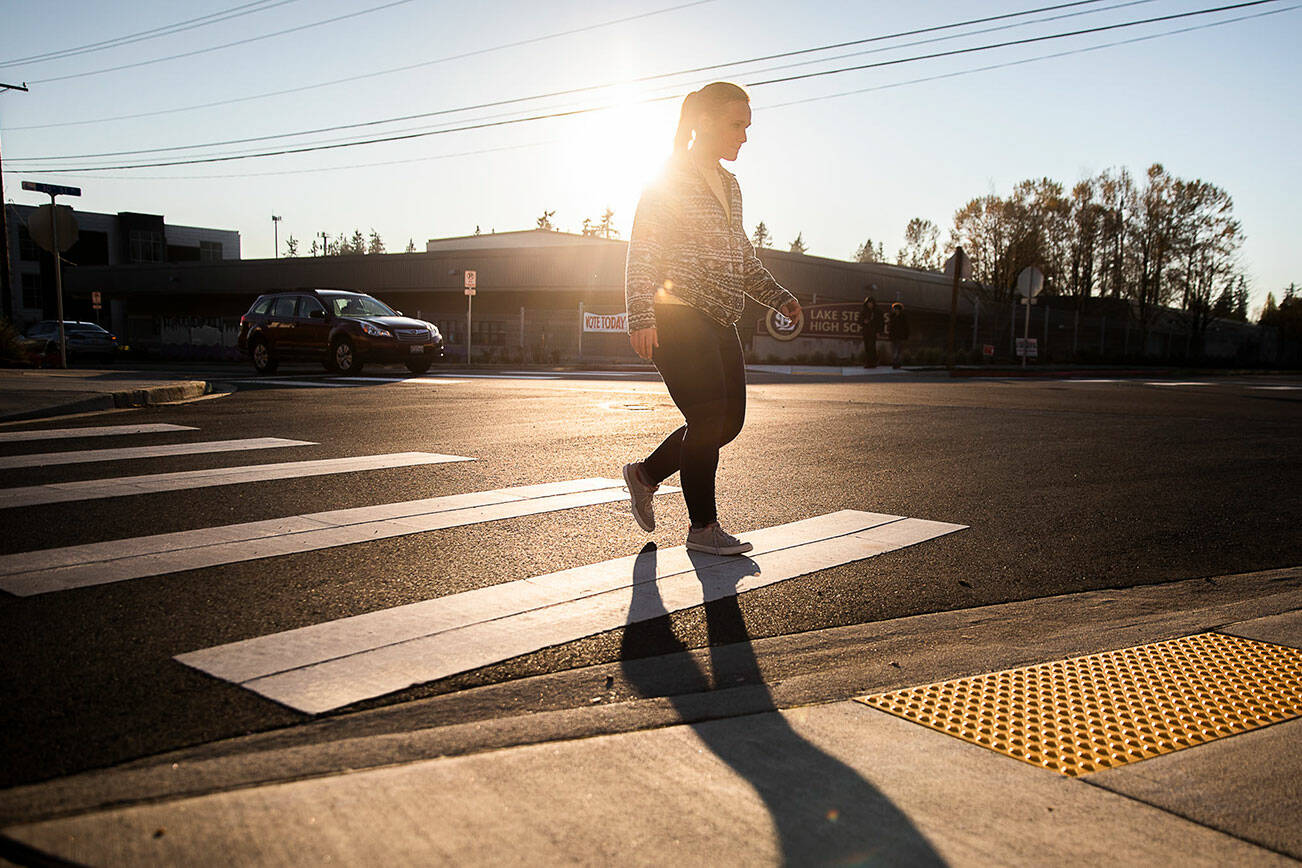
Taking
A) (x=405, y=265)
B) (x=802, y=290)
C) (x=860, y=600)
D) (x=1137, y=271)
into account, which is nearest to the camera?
(x=860, y=600)

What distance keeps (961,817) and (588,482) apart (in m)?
3.96

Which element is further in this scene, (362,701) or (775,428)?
(775,428)

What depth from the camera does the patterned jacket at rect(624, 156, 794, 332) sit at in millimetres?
4023

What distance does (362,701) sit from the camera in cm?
241

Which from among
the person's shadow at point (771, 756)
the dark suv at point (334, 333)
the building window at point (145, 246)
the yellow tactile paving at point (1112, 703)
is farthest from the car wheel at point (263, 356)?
the building window at point (145, 246)

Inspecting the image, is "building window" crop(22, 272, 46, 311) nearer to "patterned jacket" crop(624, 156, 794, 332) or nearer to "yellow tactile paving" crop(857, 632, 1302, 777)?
"patterned jacket" crop(624, 156, 794, 332)

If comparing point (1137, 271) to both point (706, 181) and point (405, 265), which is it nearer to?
point (405, 265)

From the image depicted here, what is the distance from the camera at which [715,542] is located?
4.13m

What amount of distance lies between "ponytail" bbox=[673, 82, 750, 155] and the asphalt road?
176 cm

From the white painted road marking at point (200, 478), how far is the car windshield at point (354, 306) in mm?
13222

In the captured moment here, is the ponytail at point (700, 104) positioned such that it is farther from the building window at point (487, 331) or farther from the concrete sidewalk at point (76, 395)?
the building window at point (487, 331)

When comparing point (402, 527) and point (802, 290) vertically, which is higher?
point (802, 290)

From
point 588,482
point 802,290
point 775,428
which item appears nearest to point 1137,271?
point 802,290

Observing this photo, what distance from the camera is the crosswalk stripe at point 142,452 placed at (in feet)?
19.6
